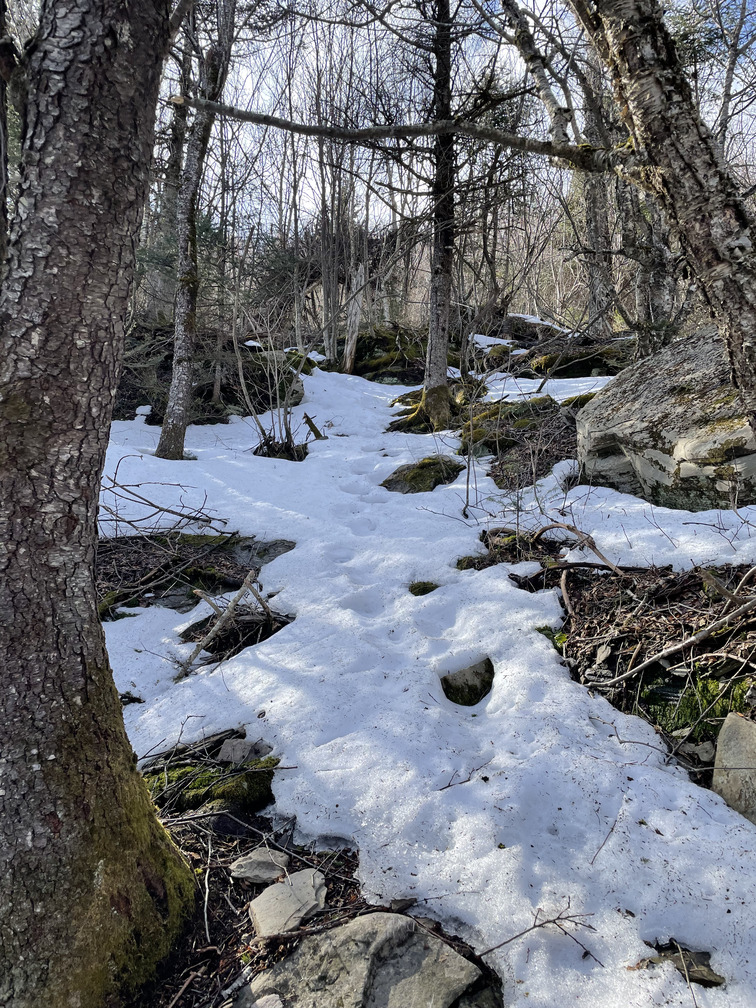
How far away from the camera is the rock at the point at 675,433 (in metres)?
3.20

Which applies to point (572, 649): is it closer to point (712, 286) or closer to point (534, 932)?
point (534, 932)

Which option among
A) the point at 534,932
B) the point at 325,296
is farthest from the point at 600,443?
the point at 325,296

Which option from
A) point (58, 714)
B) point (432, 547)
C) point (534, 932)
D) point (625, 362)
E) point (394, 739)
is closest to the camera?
point (58, 714)

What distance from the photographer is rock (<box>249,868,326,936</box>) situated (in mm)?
1631

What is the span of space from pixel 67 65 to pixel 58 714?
1.68 m

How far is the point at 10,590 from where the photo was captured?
1386 millimetres

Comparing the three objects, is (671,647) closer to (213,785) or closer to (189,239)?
(213,785)

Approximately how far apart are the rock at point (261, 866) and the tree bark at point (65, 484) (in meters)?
0.37

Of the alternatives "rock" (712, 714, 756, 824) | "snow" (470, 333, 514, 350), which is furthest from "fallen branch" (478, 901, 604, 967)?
"snow" (470, 333, 514, 350)

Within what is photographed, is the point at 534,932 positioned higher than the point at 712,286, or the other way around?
the point at 712,286

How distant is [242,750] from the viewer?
2.32m

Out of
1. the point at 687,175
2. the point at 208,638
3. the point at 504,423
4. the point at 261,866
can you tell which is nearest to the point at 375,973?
the point at 261,866

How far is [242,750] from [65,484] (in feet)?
4.80

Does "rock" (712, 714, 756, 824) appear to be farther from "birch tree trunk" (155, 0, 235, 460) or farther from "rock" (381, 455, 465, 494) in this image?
"birch tree trunk" (155, 0, 235, 460)
